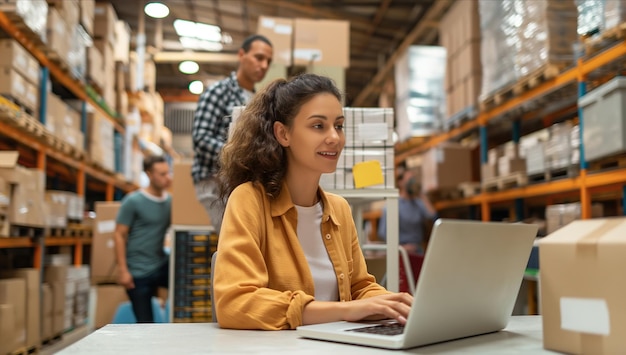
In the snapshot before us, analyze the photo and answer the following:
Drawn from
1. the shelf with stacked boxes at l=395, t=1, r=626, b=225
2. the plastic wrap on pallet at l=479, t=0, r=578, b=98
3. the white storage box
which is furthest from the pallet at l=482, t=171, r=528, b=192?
the white storage box

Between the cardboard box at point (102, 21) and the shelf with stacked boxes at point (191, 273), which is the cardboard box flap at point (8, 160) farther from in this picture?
the cardboard box at point (102, 21)

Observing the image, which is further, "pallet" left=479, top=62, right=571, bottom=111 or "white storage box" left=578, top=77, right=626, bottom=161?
"pallet" left=479, top=62, right=571, bottom=111

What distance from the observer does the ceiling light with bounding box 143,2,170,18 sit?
31.0ft

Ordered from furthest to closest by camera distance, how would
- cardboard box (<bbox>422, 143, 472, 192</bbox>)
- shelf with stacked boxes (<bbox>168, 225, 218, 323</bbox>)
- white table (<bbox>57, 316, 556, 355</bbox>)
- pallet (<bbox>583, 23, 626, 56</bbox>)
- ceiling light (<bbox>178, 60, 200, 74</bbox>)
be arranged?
ceiling light (<bbox>178, 60, 200, 74</bbox>), cardboard box (<bbox>422, 143, 472, 192</bbox>), shelf with stacked boxes (<bbox>168, 225, 218, 323</bbox>), pallet (<bbox>583, 23, 626, 56</bbox>), white table (<bbox>57, 316, 556, 355</bbox>)

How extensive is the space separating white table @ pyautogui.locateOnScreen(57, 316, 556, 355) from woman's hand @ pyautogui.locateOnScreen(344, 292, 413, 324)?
0.49 ft

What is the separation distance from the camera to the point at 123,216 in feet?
17.7

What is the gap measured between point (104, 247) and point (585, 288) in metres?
6.11

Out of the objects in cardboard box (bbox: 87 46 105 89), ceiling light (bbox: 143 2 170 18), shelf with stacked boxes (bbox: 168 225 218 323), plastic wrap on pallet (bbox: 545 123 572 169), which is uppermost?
ceiling light (bbox: 143 2 170 18)

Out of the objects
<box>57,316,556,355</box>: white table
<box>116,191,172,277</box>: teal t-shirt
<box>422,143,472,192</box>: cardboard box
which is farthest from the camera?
<box>422,143,472,192</box>: cardboard box

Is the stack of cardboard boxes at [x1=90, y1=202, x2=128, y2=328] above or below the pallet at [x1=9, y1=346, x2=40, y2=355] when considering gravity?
above

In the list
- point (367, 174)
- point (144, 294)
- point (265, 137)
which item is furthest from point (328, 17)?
point (265, 137)

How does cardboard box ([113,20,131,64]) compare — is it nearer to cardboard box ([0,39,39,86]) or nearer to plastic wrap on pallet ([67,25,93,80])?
plastic wrap on pallet ([67,25,93,80])

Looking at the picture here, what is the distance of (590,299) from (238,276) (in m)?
0.84

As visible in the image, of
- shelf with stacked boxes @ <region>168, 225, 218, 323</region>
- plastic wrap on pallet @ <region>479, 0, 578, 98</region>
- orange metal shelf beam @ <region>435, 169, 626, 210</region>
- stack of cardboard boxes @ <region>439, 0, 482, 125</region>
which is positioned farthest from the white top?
stack of cardboard boxes @ <region>439, 0, 482, 125</region>
